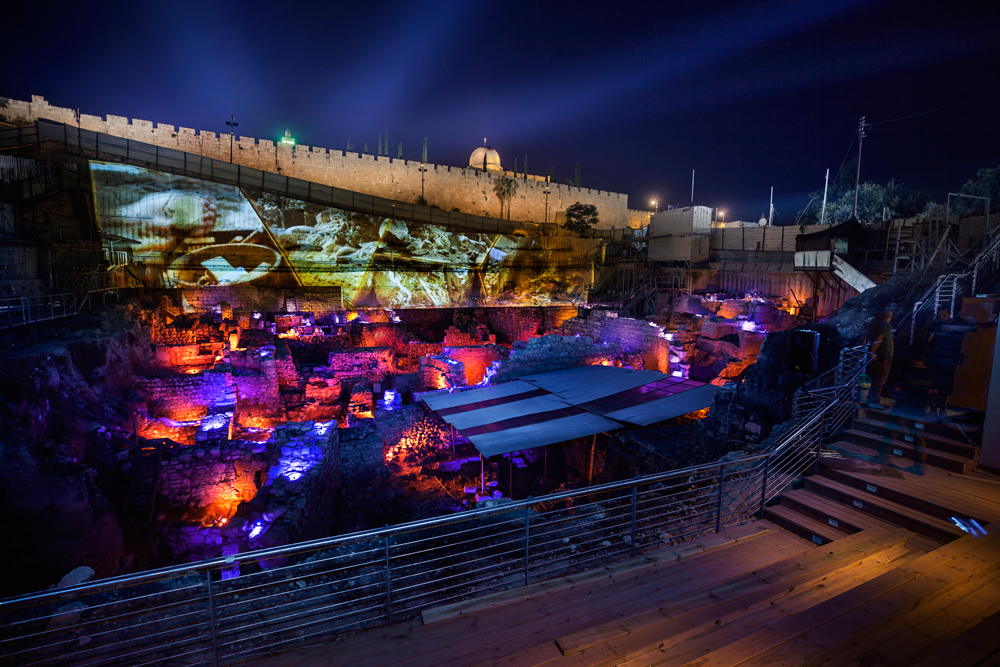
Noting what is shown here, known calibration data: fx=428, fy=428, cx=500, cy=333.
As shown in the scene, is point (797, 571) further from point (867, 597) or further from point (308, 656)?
point (308, 656)

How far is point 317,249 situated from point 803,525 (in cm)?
2229

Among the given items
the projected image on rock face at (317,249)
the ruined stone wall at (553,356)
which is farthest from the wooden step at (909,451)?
the projected image on rock face at (317,249)

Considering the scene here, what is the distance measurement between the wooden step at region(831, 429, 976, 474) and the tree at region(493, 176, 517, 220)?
30050 mm

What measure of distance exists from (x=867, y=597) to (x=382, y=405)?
9839 mm

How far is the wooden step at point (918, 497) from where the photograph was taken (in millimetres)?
3576

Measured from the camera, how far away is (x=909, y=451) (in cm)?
464

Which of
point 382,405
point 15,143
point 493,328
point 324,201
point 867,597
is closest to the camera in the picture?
point 867,597

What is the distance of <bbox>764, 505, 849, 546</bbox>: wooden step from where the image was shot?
3.63 meters

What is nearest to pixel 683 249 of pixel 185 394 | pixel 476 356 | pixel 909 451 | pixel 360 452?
pixel 476 356

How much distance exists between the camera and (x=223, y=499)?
27.6 ft

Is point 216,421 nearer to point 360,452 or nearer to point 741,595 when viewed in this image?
point 360,452

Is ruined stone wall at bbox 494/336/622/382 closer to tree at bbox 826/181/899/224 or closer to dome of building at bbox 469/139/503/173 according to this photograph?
tree at bbox 826/181/899/224

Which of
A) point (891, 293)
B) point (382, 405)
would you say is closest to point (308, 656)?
point (382, 405)

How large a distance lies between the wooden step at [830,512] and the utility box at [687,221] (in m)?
20.2
